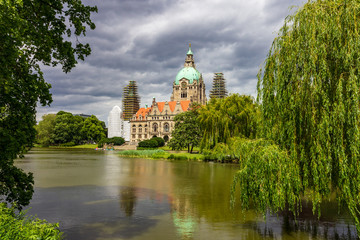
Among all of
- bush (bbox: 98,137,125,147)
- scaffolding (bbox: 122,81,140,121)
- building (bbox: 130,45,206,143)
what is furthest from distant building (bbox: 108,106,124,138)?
bush (bbox: 98,137,125,147)

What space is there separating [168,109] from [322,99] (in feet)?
320

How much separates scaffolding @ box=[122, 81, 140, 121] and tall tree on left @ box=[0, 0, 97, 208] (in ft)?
390

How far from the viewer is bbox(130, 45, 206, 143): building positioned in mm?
104500

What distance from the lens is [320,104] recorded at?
28.2ft

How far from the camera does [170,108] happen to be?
345ft

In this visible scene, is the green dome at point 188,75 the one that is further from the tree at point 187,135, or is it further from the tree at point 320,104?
the tree at point 320,104

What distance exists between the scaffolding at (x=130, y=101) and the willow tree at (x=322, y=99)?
4712 inches

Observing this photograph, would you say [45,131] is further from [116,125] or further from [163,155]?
[163,155]

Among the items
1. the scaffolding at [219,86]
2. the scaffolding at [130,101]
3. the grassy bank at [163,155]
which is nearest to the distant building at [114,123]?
the scaffolding at [130,101]

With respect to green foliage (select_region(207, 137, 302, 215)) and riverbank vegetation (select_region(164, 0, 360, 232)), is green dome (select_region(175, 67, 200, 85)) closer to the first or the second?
riverbank vegetation (select_region(164, 0, 360, 232))

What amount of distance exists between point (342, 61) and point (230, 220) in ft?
23.1

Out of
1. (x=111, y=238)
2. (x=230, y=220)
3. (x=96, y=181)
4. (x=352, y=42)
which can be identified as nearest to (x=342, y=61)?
(x=352, y=42)

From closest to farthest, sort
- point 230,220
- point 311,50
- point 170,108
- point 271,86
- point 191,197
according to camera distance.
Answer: point 311,50 → point 271,86 → point 230,220 → point 191,197 → point 170,108

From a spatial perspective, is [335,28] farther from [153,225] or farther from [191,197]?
[191,197]
